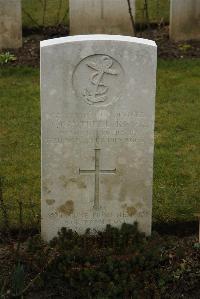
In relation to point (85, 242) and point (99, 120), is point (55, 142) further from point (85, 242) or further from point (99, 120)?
point (85, 242)

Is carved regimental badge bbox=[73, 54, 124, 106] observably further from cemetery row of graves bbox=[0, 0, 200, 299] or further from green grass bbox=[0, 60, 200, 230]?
green grass bbox=[0, 60, 200, 230]

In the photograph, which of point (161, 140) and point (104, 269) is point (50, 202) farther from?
point (161, 140)

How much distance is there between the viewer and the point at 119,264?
5.02 meters

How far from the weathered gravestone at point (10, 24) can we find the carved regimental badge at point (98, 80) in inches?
196

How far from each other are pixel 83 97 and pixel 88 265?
3.82 ft

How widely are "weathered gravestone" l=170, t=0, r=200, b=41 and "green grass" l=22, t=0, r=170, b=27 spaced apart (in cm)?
77

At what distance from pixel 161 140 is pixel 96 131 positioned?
7.65 feet

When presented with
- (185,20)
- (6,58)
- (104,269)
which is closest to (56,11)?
(185,20)

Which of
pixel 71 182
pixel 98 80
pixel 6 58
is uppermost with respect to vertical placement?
pixel 6 58

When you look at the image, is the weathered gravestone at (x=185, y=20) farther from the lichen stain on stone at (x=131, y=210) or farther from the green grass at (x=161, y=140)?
the lichen stain on stone at (x=131, y=210)

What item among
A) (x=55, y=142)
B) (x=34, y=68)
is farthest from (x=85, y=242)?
(x=34, y=68)

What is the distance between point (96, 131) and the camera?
5.22 meters

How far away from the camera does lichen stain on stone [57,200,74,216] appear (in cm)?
537

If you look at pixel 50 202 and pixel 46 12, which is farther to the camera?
pixel 46 12
